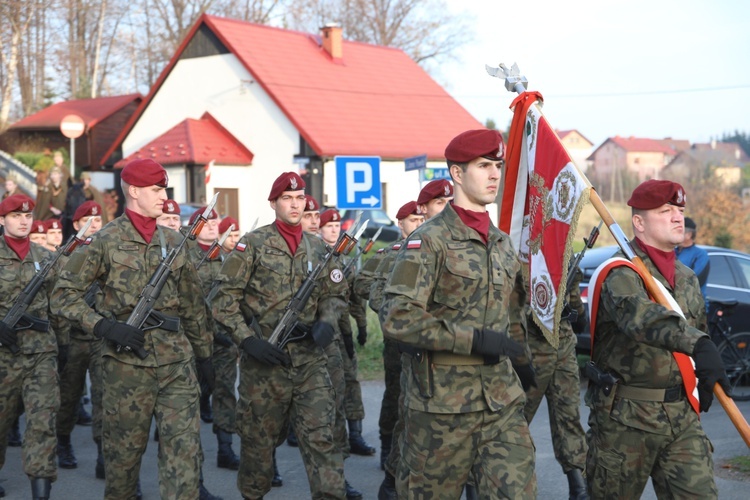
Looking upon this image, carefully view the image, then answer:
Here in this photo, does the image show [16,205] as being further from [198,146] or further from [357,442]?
[198,146]

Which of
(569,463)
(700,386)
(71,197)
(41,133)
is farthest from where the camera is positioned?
(41,133)

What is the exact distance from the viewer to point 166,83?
36438mm

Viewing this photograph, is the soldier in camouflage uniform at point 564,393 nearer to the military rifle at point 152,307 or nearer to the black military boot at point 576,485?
the black military boot at point 576,485

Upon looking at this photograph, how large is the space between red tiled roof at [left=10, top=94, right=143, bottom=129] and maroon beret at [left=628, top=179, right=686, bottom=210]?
38.8 meters

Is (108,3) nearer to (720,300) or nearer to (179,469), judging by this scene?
(720,300)

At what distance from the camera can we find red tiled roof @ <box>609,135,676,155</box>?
366 ft

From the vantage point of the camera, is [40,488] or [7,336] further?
[7,336]

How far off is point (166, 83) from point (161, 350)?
31940 millimetres

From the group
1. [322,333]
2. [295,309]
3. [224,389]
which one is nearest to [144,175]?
[295,309]

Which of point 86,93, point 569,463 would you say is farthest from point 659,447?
point 86,93

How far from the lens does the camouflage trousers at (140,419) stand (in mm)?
5723

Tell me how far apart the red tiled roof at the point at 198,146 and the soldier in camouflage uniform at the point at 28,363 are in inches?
952

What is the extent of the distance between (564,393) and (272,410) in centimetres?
211

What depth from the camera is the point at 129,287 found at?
19.5 ft
